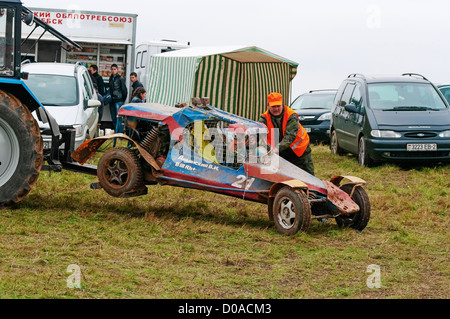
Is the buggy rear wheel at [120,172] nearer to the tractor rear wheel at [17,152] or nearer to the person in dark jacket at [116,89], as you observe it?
the tractor rear wheel at [17,152]

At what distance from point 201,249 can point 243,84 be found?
12.2m

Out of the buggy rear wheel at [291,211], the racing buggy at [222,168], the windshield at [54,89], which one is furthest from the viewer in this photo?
the windshield at [54,89]

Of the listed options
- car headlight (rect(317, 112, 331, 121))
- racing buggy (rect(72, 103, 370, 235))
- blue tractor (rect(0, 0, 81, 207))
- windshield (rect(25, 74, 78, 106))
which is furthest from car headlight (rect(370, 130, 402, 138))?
blue tractor (rect(0, 0, 81, 207))

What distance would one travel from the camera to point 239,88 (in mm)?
19641

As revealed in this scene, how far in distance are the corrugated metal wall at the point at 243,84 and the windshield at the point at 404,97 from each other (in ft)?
13.1

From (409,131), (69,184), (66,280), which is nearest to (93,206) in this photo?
(69,184)

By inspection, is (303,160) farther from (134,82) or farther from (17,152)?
(134,82)

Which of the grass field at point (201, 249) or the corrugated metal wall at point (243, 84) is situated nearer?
the grass field at point (201, 249)

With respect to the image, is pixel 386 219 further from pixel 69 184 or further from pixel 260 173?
pixel 69 184

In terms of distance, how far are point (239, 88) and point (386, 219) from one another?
10.1m

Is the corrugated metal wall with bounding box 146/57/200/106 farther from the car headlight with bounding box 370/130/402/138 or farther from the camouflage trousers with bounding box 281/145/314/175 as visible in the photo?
the camouflage trousers with bounding box 281/145/314/175

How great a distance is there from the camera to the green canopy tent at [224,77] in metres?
18.2

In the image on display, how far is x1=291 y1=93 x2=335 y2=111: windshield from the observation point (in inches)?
880
